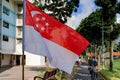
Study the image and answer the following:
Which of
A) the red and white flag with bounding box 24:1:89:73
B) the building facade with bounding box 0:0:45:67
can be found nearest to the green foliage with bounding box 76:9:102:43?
the building facade with bounding box 0:0:45:67

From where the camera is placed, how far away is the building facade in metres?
55.3

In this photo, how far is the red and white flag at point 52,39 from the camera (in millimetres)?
9578

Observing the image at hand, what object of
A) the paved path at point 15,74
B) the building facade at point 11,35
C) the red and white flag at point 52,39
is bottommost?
the paved path at point 15,74

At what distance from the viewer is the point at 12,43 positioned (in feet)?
209

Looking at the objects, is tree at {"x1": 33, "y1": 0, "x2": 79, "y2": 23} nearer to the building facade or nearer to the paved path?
the paved path

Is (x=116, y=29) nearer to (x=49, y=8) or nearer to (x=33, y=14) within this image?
(x=49, y=8)

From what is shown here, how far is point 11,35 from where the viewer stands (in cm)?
6209

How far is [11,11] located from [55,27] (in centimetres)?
5231

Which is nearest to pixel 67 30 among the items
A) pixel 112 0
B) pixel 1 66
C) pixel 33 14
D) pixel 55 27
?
pixel 55 27

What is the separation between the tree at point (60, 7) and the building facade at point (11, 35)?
12.9 metres

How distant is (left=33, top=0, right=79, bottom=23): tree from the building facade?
12896 mm

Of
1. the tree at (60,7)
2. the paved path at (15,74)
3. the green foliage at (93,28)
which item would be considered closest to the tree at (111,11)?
the tree at (60,7)

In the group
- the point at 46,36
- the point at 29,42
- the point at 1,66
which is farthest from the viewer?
the point at 1,66

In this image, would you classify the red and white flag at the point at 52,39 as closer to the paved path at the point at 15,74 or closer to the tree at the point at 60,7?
the paved path at the point at 15,74
